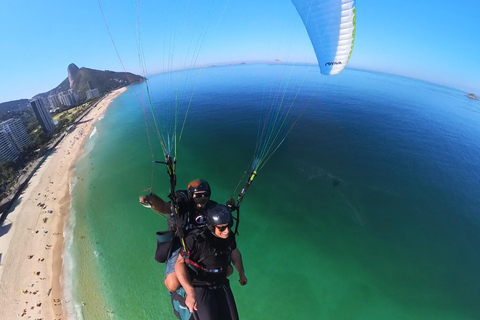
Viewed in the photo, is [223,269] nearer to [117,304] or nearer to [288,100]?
[117,304]

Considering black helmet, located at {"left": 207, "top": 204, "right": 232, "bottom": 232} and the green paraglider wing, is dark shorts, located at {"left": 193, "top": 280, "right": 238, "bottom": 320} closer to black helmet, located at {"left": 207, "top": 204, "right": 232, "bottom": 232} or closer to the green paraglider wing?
black helmet, located at {"left": 207, "top": 204, "right": 232, "bottom": 232}

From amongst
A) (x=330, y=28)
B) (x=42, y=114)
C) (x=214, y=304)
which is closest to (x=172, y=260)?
(x=214, y=304)

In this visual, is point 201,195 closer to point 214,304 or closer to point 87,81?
point 214,304

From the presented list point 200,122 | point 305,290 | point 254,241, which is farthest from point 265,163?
point 200,122

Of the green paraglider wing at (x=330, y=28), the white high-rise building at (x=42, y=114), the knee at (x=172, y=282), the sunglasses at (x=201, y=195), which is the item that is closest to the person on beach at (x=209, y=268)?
the knee at (x=172, y=282)

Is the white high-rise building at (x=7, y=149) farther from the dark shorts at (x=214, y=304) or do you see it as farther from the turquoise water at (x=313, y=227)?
the dark shorts at (x=214, y=304)

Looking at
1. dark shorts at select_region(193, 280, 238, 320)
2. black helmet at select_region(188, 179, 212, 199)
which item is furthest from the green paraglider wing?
dark shorts at select_region(193, 280, 238, 320)
